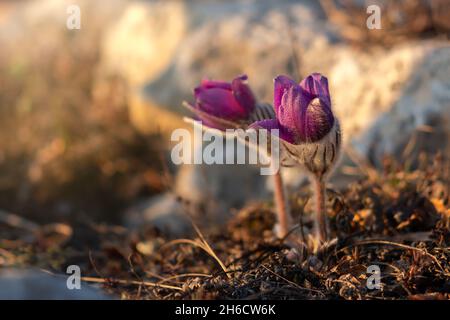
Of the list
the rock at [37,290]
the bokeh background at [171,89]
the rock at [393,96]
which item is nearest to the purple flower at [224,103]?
the rock at [37,290]

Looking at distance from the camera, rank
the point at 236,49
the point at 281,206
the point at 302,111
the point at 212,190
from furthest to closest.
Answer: the point at 236,49 → the point at 212,190 → the point at 281,206 → the point at 302,111

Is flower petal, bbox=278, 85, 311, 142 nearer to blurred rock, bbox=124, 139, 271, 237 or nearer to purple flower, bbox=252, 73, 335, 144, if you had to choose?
purple flower, bbox=252, 73, 335, 144

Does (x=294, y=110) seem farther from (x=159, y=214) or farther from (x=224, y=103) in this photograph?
(x=159, y=214)

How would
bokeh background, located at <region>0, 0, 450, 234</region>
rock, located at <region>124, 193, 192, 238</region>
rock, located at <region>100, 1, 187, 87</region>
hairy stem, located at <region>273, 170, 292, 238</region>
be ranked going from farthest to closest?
rock, located at <region>100, 1, 187, 87</region> < rock, located at <region>124, 193, 192, 238</region> < bokeh background, located at <region>0, 0, 450, 234</region> < hairy stem, located at <region>273, 170, 292, 238</region>

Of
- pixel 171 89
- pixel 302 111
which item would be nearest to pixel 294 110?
pixel 302 111

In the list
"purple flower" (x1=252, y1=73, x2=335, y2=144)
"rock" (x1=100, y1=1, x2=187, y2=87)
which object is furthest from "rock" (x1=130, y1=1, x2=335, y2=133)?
"purple flower" (x1=252, y1=73, x2=335, y2=144)

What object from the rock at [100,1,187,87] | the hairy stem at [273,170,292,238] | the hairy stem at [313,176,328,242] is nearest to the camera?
the hairy stem at [313,176,328,242]

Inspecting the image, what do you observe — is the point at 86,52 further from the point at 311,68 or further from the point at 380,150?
the point at 380,150
